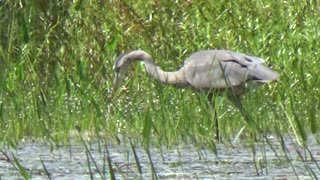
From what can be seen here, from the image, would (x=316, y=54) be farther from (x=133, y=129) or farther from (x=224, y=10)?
(x=133, y=129)

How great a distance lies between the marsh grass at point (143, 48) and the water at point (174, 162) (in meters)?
0.49

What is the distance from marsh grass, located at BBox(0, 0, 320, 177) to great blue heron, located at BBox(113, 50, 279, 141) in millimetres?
91

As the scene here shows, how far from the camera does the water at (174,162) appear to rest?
163 inches

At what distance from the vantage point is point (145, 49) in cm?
891

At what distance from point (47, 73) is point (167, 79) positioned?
77 centimetres

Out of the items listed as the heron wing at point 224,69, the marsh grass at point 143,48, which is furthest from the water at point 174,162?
the heron wing at point 224,69

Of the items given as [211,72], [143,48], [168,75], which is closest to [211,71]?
[211,72]

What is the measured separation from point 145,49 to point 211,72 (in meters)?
1.23

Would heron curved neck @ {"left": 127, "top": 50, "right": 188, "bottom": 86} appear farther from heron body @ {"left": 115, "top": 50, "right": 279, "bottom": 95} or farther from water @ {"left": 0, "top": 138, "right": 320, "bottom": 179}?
water @ {"left": 0, "top": 138, "right": 320, "bottom": 179}

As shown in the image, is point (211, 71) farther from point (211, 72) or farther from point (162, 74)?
point (162, 74)

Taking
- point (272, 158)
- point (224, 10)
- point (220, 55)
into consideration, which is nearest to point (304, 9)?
point (224, 10)

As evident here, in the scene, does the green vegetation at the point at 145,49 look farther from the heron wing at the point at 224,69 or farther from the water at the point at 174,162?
the water at the point at 174,162

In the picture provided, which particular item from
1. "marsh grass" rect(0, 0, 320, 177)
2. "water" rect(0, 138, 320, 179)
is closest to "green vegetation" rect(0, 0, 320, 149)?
"marsh grass" rect(0, 0, 320, 177)

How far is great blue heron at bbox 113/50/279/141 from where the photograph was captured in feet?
24.7
